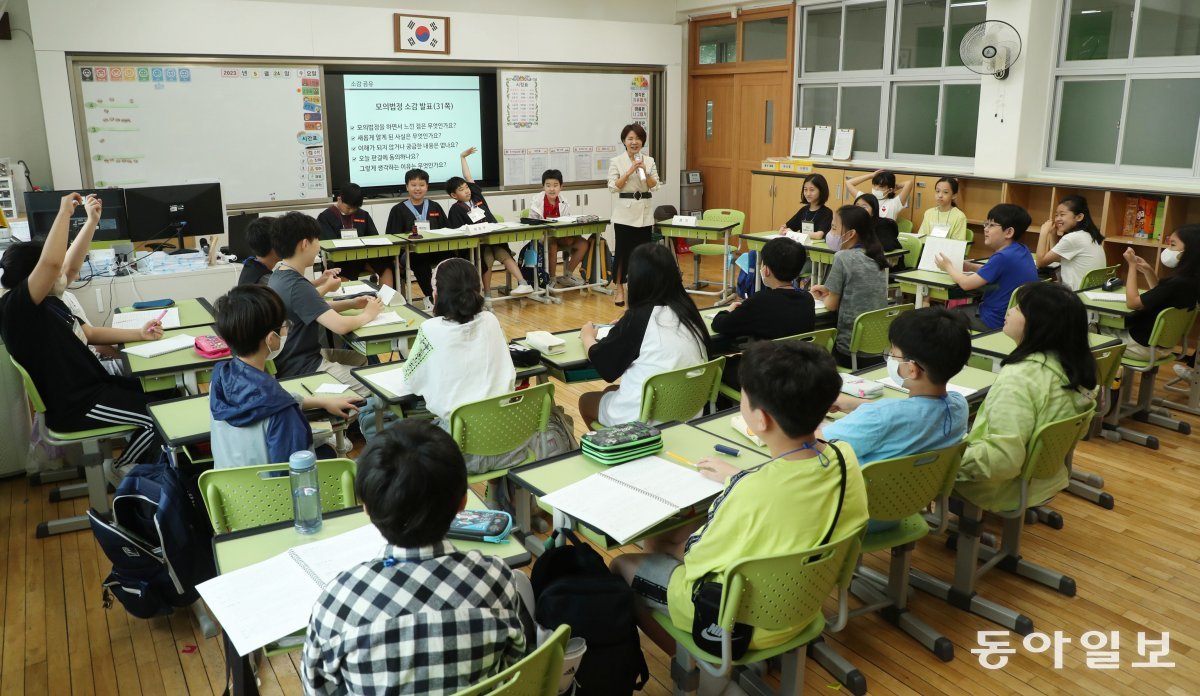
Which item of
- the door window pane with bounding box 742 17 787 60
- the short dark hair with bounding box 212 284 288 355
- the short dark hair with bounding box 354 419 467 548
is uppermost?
the door window pane with bounding box 742 17 787 60

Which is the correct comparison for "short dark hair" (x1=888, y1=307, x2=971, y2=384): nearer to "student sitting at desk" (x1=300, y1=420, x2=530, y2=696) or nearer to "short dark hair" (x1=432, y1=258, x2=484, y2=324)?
"short dark hair" (x1=432, y1=258, x2=484, y2=324)

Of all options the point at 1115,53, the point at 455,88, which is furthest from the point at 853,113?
the point at 455,88

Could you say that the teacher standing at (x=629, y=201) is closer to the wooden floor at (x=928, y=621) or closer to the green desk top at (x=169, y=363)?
the green desk top at (x=169, y=363)

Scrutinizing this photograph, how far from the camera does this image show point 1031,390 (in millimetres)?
2859

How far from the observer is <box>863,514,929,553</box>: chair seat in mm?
2545

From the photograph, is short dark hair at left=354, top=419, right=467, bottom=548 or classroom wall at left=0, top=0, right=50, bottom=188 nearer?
short dark hair at left=354, top=419, right=467, bottom=548

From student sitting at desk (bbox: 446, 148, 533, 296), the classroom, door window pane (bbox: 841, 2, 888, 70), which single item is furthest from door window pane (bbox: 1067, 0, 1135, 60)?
student sitting at desk (bbox: 446, 148, 533, 296)

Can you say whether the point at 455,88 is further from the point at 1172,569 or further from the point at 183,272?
the point at 1172,569

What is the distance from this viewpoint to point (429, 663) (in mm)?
1445

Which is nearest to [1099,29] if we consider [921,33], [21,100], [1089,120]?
[1089,120]

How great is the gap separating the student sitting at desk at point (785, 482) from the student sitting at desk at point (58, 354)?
2740 mm

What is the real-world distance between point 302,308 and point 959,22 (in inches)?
272

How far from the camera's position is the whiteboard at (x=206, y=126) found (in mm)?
6797

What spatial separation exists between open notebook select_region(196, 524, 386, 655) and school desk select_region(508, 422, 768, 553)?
1.57ft
